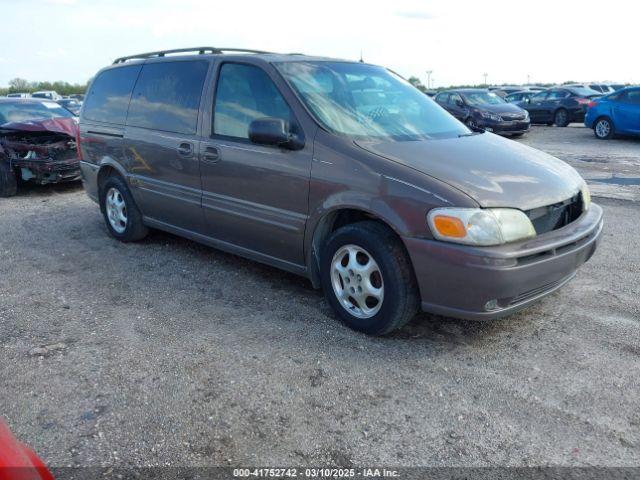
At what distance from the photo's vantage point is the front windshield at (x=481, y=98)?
16558 mm

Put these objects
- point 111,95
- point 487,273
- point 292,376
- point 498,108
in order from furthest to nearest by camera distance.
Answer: point 498,108, point 111,95, point 292,376, point 487,273

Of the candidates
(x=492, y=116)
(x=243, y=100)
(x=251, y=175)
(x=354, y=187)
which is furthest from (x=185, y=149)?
(x=492, y=116)

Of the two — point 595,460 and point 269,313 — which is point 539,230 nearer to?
point 595,460

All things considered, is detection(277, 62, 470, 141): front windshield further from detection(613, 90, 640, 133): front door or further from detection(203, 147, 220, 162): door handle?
detection(613, 90, 640, 133): front door

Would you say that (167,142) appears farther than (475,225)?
Yes

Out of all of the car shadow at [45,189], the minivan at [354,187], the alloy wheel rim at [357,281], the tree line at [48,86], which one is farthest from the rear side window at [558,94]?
the tree line at [48,86]

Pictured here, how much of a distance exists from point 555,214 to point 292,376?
190cm

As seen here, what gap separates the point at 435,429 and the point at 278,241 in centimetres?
183

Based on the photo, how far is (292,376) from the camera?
316 cm

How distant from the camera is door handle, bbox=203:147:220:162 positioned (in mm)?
4320

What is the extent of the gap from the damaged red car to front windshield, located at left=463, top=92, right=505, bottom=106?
1184cm

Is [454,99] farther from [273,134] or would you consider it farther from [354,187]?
[354,187]

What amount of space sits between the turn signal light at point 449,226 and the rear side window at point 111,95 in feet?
11.8

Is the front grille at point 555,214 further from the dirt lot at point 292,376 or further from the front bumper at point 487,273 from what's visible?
the dirt lot at point 292,376
